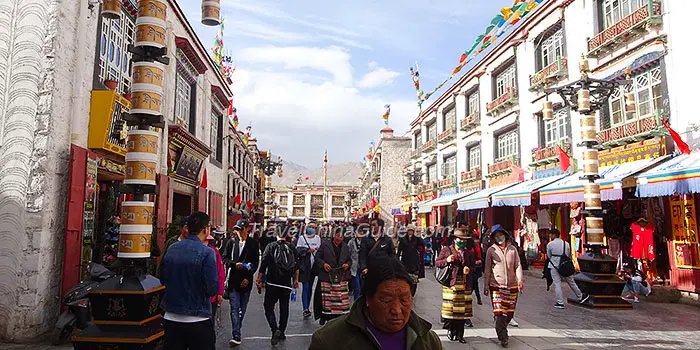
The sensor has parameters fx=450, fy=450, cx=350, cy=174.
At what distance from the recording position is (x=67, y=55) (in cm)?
720

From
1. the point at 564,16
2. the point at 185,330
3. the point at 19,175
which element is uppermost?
the point at 564,16

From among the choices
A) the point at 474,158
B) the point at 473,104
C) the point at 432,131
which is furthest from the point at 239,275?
the point at 432,131

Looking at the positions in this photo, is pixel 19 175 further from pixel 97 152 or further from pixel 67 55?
pixel 67 55

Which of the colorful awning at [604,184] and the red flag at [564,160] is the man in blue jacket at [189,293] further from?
the red flag at [564,160]

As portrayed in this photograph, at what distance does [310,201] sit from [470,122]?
67.0m

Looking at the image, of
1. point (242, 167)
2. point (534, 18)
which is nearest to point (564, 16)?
point (534, 18)

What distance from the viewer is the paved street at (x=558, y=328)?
21.7ft

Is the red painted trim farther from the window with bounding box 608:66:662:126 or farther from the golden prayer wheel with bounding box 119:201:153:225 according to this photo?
the window with bounding box 608:66:662:126

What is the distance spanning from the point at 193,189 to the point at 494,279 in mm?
11162

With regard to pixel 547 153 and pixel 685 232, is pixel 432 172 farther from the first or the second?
pixel 685 232

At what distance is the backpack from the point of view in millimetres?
6875

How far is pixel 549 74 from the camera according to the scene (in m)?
16.0

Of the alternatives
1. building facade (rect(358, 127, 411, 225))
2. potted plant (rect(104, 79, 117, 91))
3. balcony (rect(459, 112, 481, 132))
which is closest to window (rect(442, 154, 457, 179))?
balcony (rect(459, 112, 481, 132))

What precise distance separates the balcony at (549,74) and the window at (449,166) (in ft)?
35.9
